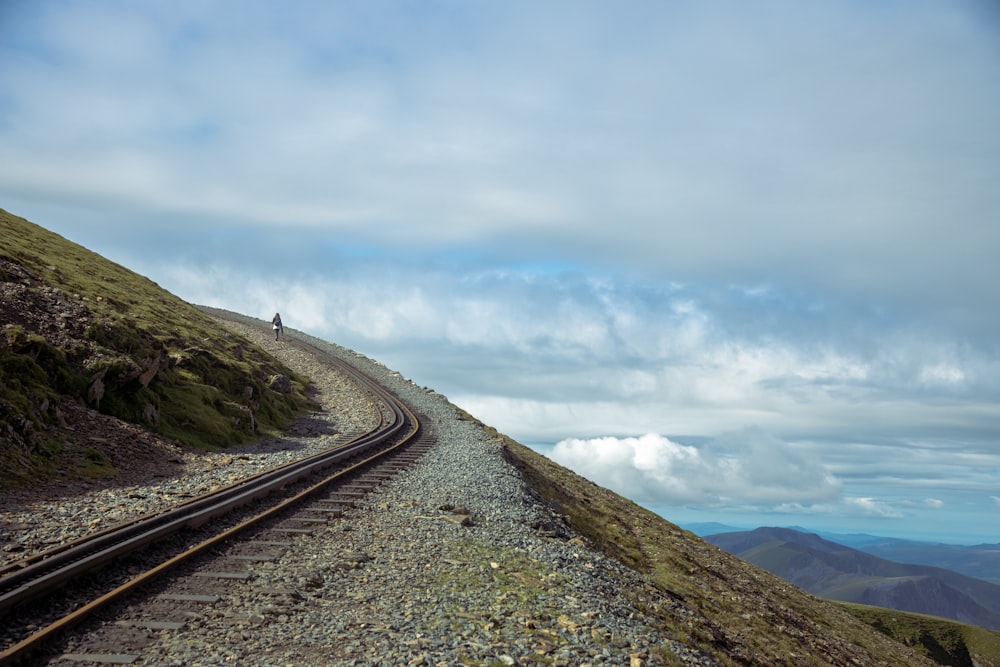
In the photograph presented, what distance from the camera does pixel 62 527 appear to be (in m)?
13.6

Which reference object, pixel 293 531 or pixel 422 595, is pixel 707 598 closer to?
pixel 422 595

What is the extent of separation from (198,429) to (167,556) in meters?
15.8

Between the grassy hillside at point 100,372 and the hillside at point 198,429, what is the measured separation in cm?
6

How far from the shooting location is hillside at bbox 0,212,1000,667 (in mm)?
16406

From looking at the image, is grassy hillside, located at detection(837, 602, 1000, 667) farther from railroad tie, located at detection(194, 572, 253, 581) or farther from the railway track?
railroad tie, located at detection(194, 572, 253, 581)

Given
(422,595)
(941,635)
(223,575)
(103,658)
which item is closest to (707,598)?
(422,595)

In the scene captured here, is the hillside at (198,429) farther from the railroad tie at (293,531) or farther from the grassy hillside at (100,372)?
the railroad tie at (293,531)

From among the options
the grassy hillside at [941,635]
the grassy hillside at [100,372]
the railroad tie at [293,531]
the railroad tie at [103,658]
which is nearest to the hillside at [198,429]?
the grassy hillside at [100,372]

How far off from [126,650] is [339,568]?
4.16 m

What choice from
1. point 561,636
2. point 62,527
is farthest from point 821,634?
point 62,527

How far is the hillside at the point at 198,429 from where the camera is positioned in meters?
16.4

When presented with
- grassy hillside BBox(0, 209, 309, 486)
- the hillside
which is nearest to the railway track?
the hillside

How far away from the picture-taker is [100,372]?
941 inches

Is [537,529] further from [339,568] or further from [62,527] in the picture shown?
[62,527]
